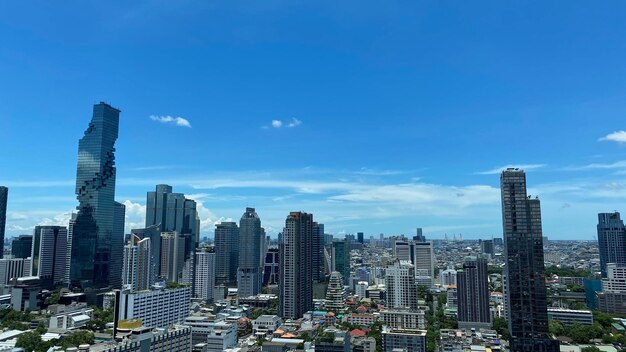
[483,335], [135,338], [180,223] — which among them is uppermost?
[180,223]

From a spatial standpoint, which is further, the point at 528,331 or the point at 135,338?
the point at 528,331

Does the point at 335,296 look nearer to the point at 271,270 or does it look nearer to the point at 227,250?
the point at 271,270

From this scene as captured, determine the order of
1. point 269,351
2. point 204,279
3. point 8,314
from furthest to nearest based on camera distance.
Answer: point 204,279 < point 8,314 < point 269,351

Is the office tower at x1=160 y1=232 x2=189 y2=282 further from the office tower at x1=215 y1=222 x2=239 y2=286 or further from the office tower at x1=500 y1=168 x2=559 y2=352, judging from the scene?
the office tower at x1=500 y1=168 x2=559 y2=352

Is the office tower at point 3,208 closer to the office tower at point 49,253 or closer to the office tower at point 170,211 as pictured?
the office tower at point 49,253

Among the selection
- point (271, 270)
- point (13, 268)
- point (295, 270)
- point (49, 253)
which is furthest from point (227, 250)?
point (13, 268)

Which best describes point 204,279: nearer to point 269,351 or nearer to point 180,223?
point 269,351

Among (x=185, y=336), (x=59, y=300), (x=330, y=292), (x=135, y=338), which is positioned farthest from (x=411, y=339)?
(x=59, y=300)
